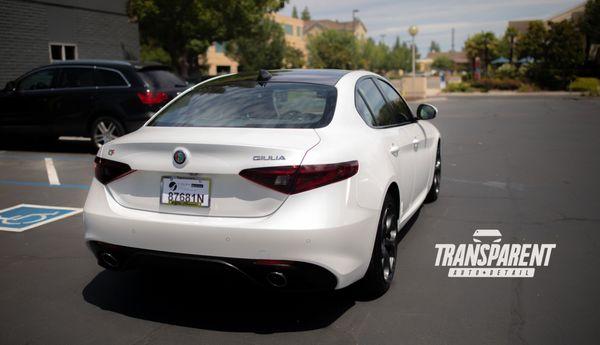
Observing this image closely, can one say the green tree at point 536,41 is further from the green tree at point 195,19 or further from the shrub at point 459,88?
the green tree at point 195,19

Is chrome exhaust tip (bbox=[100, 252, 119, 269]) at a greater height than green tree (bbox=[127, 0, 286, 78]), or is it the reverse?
green tree (bbox=[127, 0, 286, 78])

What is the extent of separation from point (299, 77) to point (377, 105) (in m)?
0.70

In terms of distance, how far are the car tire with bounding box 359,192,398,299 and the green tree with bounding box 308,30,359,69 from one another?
229 ft

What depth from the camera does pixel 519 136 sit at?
1412 cm

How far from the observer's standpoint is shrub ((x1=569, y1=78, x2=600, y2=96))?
32.8 metres

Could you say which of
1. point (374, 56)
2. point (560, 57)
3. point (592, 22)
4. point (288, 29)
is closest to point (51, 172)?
point (560, 57)

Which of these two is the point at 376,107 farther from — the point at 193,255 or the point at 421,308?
the point at 193,255

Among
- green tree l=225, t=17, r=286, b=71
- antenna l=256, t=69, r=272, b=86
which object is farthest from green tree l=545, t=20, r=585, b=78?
antenna l=256, t=69, r=272, b=86

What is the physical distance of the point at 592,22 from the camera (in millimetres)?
45812

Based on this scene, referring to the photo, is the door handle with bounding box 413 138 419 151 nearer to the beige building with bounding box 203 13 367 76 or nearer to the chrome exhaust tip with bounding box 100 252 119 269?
the chrome exhaust tip with bounding box 100 252 119 269

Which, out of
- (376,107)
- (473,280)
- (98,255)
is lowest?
(473,280)

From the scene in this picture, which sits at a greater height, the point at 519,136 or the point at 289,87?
the point at 289,87

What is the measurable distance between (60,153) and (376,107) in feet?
29.1

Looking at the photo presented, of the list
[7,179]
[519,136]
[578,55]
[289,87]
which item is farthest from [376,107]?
[578,55]
